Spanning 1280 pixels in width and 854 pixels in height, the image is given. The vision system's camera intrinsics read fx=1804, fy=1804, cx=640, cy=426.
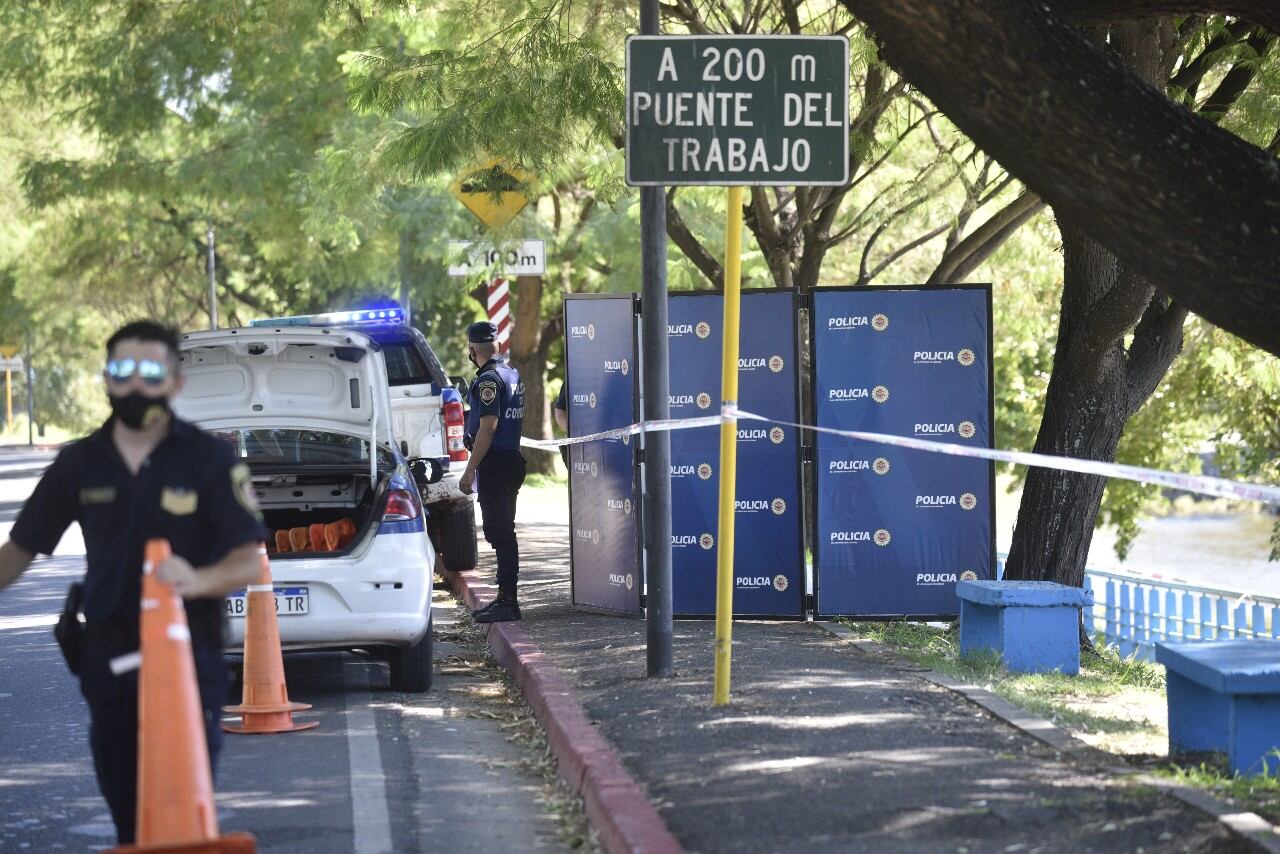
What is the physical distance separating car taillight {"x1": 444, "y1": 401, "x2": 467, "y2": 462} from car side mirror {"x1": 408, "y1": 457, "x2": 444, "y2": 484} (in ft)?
1.68

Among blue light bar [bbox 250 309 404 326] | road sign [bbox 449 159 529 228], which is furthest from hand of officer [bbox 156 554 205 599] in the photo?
blue light bar [bbox 250 309 404 326]

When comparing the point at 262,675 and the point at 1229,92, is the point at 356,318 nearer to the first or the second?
the point at 1229,92

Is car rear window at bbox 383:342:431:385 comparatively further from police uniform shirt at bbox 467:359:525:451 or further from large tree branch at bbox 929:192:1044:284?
large tree branch at bbox 929:192:1044:284

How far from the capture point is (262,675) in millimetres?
8828

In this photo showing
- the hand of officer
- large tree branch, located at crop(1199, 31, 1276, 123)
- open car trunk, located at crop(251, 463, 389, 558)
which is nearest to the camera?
the hand of officer

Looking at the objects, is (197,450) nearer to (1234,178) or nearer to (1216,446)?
(1234,178)

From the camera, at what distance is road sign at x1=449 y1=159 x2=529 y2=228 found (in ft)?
46.8

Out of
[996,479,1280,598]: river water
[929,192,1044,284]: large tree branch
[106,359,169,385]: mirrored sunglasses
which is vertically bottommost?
[996,479,1280,598]: river water

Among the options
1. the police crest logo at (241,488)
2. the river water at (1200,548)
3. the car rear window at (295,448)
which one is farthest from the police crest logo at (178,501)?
the river water at (1200,548)

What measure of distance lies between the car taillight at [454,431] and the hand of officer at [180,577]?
37.0 feet

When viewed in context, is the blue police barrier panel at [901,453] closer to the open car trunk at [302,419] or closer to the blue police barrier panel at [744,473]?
the blue police barrier panel at [744,473]

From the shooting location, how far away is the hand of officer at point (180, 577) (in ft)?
15.1

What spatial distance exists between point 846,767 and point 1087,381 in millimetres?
5363

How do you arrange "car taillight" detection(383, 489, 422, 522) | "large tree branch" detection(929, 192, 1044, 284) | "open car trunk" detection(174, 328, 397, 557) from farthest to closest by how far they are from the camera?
1. "large tree branch" detection(929, 192, 1044, 284)
2. "open car trunk" detection(174, 328, 397, 557)
3. "car taillight" detection(383, 489, 422, 522)
